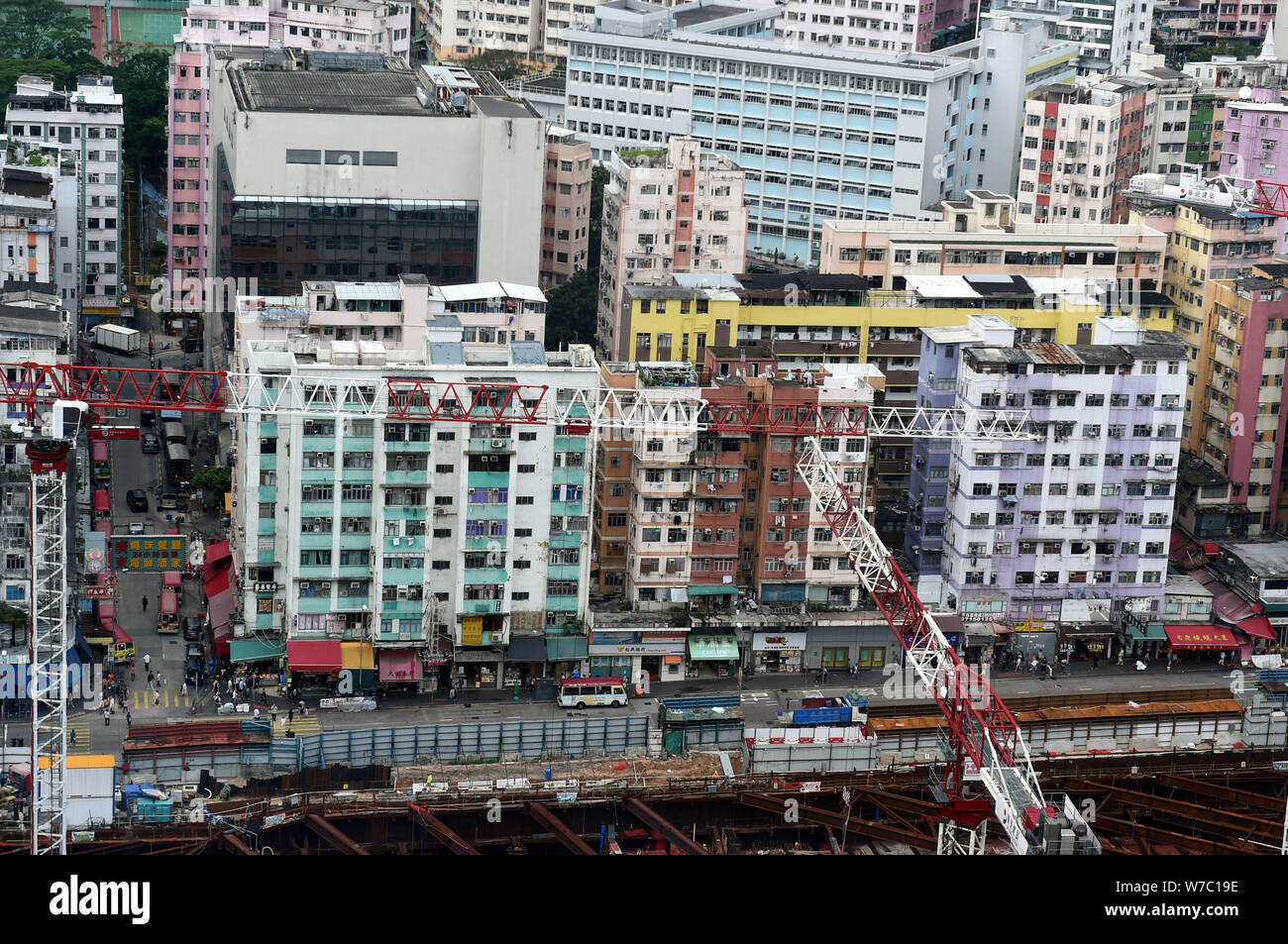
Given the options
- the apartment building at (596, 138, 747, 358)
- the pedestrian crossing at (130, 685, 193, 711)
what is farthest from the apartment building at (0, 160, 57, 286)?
the pedestrian crossing at (130, 685, 193, 711)

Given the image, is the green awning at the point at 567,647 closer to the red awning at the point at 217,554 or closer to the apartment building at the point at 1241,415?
the red awning at the point at 217,554

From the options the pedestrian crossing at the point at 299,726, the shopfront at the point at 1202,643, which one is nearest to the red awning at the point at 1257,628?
the shopfront at the point at 1202,643

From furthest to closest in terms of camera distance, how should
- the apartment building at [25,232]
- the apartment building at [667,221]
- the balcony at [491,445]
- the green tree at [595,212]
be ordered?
1. the green tree at [595,212]
2. the apartment building at [667,221]
3. the apartment building at [25,232]
4. the balcony at [491,445]

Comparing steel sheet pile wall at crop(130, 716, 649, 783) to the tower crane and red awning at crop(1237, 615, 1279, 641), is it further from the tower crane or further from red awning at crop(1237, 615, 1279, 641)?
red awning at crop(1237, 615, 1279, 641)

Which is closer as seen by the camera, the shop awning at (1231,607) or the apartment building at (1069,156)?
the shop awning at (1231,607)

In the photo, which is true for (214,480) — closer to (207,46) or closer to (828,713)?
(828,713)

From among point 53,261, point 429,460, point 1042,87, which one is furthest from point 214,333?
point 1042,87
